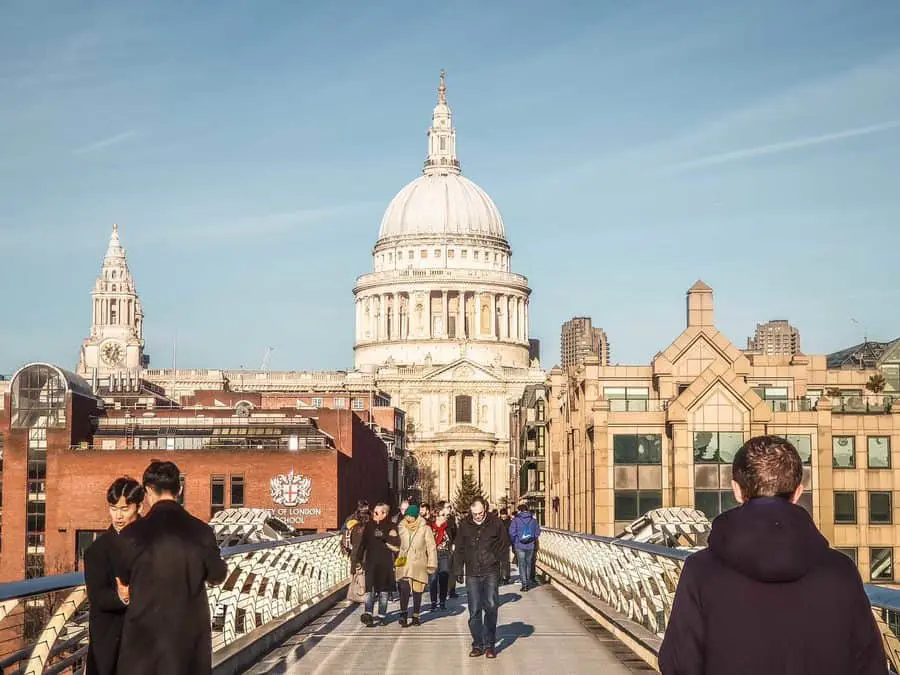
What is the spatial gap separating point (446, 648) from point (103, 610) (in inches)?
470

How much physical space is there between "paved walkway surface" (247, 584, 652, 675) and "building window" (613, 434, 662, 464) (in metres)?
30.3

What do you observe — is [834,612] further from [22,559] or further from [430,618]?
[22,559]

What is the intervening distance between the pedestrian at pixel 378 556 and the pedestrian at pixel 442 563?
101 cm

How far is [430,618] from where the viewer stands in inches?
1091

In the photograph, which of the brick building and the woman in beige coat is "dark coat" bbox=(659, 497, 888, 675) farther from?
the brick building

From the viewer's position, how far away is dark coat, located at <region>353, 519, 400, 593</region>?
2547 centimetres

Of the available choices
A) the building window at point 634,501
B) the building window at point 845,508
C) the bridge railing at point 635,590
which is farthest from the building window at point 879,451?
the bridge railing at point 635,590

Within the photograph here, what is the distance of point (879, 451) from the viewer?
61.4 m

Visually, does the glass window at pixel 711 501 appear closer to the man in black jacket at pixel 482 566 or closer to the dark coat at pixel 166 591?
the man in black jacket at pixel 482 566

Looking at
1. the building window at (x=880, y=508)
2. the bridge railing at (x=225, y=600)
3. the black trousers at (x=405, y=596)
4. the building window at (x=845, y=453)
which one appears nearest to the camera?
the bridge railing at (x=225, y=600)

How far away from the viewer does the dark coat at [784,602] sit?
7406 mm

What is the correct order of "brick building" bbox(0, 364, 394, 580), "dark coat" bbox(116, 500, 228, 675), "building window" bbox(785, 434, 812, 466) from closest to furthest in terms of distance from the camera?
"dark coat" bbox(116, 500, 228, 675) → "building window" bbox(785, 434, 812, 466) → "brick building" bbox(0, 364, 394, 580)

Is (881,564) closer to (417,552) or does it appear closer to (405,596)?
(417,552)

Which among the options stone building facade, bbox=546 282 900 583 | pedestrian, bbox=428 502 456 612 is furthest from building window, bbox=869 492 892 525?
pedestrian, bbox=428 502 456 612
